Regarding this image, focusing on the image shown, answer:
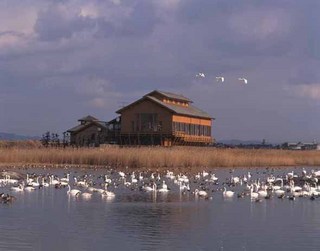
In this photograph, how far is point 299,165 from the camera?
6938 centimetres

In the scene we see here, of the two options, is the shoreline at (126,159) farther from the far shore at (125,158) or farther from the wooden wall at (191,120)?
the wooden wall at (191,120)

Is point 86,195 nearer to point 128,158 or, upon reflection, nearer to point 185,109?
point 128,158

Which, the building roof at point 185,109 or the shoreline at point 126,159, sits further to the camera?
the building roof at point 185,109

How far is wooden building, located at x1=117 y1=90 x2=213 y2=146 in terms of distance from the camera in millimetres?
70750

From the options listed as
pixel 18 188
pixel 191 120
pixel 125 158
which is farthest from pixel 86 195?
pixel 191 120

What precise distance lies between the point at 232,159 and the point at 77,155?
41.7 feet

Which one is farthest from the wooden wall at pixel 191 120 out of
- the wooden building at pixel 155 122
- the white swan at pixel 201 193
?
the white swan at pixel 201 193

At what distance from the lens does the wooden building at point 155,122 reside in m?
70.8

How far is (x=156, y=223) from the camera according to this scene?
2467 cm

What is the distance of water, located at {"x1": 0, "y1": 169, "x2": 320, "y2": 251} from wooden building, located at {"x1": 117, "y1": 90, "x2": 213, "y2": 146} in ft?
121

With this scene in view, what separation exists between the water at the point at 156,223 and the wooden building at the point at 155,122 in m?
36.8

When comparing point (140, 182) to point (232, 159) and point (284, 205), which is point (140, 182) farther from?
point (232, 159)

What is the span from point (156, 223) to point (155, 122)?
4665 cm

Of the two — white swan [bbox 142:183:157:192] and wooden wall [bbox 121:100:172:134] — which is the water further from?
wooden wall [bbox 121:100:172:134]
